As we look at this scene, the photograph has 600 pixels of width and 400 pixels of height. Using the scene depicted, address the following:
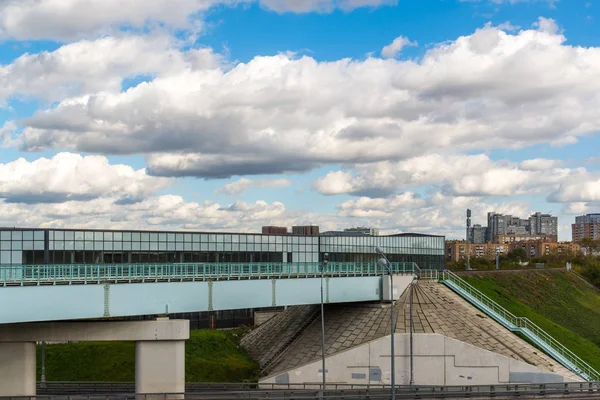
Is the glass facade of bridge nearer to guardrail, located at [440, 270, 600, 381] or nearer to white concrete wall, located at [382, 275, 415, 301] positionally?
guardrail, located at [440, 270, 600, 381]

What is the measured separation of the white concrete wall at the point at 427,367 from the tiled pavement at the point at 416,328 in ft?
6.01

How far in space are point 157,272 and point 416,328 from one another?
23.0 m

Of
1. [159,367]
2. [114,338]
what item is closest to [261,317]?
[159,367]

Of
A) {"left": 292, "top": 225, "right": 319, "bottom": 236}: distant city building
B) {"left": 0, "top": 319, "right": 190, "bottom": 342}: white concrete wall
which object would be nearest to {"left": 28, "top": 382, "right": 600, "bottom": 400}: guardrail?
{"left": 0, "top": 319, "right": 190, "bottom": 342}: white concrete wall

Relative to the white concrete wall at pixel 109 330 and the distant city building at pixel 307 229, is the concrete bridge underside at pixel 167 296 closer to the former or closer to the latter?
the white concrete wall at pixel 109 330

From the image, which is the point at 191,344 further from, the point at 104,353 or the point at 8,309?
the point at 8,309

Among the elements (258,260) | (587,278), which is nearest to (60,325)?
(258,260)

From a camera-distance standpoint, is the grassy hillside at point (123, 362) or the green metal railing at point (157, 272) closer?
the green metal railing at point (157, 272)

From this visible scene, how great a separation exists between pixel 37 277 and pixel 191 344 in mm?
28520

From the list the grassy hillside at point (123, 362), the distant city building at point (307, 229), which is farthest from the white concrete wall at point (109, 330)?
the distant city building at point (307, 229)

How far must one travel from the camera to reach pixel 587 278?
119 meters

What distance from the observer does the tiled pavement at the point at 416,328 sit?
182 feet

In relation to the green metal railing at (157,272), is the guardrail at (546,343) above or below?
below

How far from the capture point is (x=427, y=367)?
5300cm
